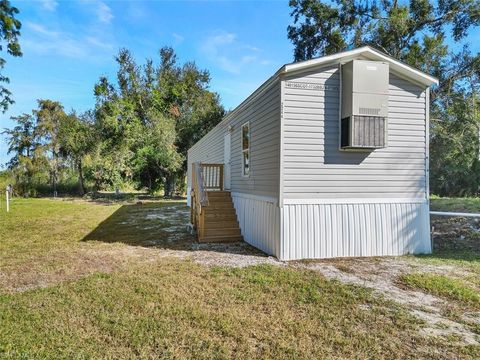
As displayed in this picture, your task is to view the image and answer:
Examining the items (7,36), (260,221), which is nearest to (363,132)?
(260,221)

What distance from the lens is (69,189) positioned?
84.6ft

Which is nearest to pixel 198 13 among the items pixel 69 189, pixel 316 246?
pixel 316 246

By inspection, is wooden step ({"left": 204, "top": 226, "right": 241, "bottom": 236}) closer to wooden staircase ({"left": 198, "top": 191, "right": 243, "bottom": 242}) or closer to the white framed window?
wooden staircase ({"left": 198, "top": 191, "right": 243, "bottom": 242})

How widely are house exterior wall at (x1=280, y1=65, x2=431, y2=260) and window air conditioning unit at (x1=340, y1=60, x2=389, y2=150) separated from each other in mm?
183

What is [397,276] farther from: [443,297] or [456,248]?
[456,248]

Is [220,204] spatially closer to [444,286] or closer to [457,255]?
[457,255]

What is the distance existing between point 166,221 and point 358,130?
6.98 meters

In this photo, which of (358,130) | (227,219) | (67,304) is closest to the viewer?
(67,304)

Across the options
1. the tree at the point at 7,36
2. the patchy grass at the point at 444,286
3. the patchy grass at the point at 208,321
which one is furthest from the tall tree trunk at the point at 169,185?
the patchy grass at the point at 444,286

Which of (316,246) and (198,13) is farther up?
(198,13)

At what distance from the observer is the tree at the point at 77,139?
2312cm

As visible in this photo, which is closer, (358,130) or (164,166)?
(358,130)

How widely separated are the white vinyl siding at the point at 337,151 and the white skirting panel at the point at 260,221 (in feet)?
1.90

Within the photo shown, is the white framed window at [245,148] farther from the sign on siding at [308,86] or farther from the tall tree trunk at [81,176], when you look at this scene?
the tall tree trunk at [81,176]
